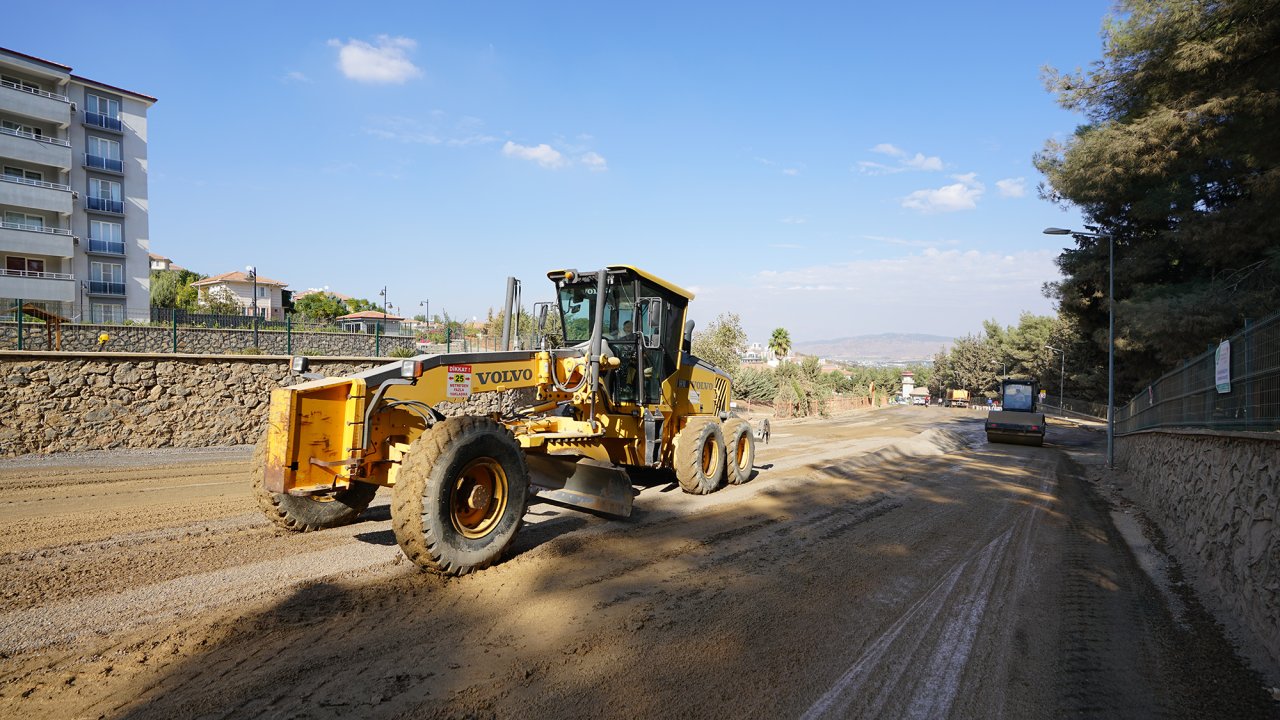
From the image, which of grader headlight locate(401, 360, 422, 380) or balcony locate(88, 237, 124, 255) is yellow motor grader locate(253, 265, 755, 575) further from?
balcony locate(88, 237, 124, 255)

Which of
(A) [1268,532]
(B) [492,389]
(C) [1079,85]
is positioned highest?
(C) [1079,85]

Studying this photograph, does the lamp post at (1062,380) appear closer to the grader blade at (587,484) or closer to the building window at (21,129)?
the grader blade at (587,484)

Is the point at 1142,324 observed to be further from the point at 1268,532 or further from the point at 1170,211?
the point at 1268,532

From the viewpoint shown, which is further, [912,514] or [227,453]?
[227,453]

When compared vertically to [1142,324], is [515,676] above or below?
below

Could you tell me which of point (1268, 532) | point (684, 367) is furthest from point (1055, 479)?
point (1268, 532)

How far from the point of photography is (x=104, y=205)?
39562mm

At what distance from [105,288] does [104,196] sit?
5.61 meters

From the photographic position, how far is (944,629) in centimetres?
470

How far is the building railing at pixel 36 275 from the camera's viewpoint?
33875 millimetres

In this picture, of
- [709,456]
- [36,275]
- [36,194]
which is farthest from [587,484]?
[36,194]

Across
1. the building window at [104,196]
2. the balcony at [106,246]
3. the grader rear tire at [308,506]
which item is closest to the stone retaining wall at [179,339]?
the grader rear tire at [308,506]

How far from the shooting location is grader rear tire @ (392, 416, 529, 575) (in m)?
5.03

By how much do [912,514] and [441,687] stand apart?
688 cm
